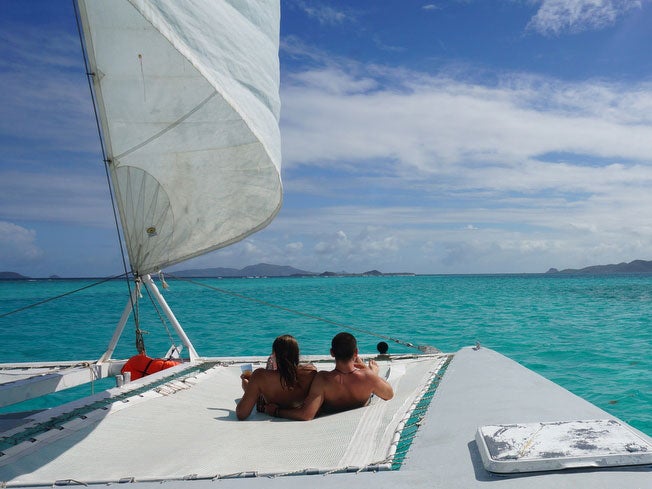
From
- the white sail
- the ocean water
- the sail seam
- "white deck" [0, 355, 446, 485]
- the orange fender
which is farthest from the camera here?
the ocean water

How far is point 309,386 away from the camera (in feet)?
18.2

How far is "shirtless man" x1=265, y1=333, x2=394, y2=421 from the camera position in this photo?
5.25 metres

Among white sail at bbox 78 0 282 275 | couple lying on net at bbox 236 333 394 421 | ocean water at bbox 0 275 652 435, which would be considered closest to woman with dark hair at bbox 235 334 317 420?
couple lying on net at bbox 236 333 394 421

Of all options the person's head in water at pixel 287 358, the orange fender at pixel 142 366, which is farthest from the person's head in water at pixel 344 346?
the orange fender at pixel 142 366

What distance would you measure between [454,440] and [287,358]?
2.16 metres

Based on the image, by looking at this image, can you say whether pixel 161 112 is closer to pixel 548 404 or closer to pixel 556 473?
pixel 548 404

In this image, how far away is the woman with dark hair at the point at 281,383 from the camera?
5.30 metres

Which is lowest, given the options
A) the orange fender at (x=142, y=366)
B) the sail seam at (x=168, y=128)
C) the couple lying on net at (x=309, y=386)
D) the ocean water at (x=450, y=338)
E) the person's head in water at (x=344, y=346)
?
the ocean water at (x=450, y=338)

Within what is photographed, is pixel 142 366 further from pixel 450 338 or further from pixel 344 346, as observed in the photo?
pixel 450 338

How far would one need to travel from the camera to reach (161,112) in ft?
21.3

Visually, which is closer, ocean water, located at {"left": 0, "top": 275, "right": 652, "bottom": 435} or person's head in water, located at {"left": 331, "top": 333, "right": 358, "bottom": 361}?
person's head in water, located at {"left": 331, "top": 333, "right": 358, "bottom": 361}

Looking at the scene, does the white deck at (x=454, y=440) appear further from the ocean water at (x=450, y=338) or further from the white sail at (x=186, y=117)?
the ocean water at (x=450, y=338)

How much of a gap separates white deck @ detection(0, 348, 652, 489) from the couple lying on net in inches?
8.4

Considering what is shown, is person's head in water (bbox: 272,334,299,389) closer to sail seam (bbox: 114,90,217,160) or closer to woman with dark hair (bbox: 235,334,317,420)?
woman with dark hair (bbox: 235,334,317,420)
